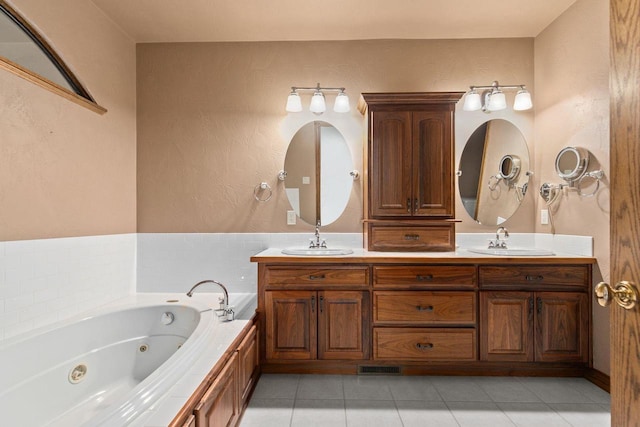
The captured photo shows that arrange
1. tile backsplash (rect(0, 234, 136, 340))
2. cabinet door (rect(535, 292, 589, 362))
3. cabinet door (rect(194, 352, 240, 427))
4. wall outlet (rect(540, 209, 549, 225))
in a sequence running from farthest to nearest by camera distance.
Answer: wall outlet (rect(540, 209, 549, 225)), cabinet door (rect(535, 292, 589, 362)), tile backsplash (rect(0, 234, 136, 340)), cabinet door (rect(194, 352, 240, 427))

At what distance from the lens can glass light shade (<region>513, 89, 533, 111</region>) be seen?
2.82 metres

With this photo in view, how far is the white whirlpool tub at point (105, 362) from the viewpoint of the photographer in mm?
1306

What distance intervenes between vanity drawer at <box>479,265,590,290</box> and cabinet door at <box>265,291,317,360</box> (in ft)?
3.94

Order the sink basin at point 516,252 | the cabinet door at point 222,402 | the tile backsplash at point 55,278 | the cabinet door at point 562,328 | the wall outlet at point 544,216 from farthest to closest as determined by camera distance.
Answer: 1. the wall outlet at point 544,216
2. the sink basin at point 516,252
3. the cabinet door at point 562,328
4. the tile backsplash at point 55,278
5. the cabinet door at point 222,402

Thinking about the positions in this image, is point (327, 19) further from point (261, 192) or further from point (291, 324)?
point (291, 324)

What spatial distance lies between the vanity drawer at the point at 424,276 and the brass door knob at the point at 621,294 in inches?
61.0

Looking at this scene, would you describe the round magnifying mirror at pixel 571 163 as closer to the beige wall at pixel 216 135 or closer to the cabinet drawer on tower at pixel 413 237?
the beige wall at pixel 216 135

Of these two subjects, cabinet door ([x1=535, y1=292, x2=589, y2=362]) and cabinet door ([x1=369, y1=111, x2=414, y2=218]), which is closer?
cabinet door ([x1=535, y1=292, x2=589, y2=362])

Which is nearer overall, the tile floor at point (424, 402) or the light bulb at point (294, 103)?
the tile floor at point (424, 402)

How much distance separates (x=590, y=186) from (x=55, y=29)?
3577 mm

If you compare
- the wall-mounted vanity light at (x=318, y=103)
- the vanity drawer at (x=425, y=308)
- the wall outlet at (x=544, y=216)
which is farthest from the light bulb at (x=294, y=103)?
the wall outlet at (x=544, y=216)

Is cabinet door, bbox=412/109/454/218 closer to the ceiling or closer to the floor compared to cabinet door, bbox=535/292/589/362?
closer to the ceiling

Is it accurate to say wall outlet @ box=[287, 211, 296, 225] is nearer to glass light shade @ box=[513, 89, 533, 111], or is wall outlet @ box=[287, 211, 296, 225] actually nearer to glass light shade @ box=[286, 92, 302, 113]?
glass light shade @ box=[286, 92, 302, 113]

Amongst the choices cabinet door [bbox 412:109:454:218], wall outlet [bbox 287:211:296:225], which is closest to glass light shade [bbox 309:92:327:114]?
cabinet door [bbox 412:109:454:218]
